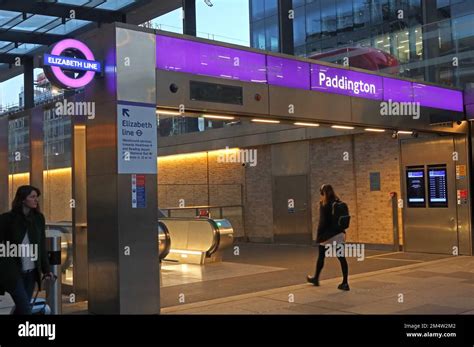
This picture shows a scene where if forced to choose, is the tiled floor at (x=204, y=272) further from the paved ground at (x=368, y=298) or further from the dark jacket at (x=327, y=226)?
the dark jacket at (x=327, y=226)

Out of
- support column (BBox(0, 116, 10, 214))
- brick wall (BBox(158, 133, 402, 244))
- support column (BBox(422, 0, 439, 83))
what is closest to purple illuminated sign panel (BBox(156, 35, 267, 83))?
support column (BBox(0, 116, 10, 214))

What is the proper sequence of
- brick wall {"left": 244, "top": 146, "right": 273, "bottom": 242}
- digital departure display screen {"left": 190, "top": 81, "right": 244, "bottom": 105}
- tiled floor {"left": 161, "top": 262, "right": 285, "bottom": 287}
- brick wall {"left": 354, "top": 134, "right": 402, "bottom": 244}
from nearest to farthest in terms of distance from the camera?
1. digital departure display screen {"left": 190, "top": 81, "right": 244, "bottom": 105}
2. tiled floor {"left": 161, "top": 262, "right": 285, "bottom": 287}
3. brick wall {"left": 354, "top": 134, "right": 402, "bottom": 244}
4. brick wall {"left": 244, "top": 146, "right": 273, "bottom": 242}

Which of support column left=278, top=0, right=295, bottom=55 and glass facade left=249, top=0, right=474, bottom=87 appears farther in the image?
support column left=278, top=0, right=295, bottom=55

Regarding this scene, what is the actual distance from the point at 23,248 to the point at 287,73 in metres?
5.49

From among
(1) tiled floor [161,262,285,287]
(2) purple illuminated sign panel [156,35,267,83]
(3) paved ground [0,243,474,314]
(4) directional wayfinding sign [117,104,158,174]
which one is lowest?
(1) tiled floor [161,262,285,287]

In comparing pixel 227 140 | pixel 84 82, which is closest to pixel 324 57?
pixel 227 140

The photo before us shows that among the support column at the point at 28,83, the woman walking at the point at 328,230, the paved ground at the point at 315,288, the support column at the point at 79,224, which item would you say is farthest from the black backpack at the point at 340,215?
the support column at the point at 28,83

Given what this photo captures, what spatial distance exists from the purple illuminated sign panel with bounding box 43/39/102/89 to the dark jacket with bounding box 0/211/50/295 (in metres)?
2.09

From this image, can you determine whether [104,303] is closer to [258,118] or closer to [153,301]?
[153,301]

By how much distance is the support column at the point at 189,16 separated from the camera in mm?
16547

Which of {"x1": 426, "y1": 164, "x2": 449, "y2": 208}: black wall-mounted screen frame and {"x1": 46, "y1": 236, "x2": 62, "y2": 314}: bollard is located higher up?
{"x1": 426, "y1": 164, "x2": 449, "y2": 208}: black wall-mounted screen frame

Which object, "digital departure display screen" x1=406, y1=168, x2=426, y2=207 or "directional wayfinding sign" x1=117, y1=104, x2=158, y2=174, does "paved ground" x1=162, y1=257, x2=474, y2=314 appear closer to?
"directional wayfinding sign" x1=117, y1=104, x2=158, y2=174

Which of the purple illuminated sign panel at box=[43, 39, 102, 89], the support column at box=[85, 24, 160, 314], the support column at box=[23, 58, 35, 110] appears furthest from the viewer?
the support column at box=[23, 58, 35, 110]

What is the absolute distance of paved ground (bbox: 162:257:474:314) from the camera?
736 centimetres
